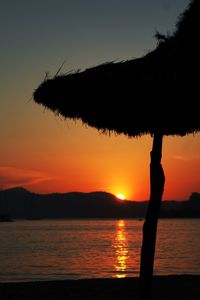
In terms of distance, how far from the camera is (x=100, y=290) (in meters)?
12.2

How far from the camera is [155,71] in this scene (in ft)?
21.2

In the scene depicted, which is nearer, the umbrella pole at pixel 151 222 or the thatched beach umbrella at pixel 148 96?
the thatched beach umbrella at pixel 148 96

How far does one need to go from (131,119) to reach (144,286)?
2.19m

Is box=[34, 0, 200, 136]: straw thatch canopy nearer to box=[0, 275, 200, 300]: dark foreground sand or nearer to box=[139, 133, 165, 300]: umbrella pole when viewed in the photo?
box=[139, 133, 165, 300]: umbrella pole

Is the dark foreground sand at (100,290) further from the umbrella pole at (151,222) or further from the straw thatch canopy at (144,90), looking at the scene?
the straw thatch canopy at (144,90)

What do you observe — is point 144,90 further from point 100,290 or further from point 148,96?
point 100,290

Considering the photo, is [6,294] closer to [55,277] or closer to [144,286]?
[144,286]

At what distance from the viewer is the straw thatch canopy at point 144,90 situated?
6.32m

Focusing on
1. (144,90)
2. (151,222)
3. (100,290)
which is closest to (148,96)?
(144,90)

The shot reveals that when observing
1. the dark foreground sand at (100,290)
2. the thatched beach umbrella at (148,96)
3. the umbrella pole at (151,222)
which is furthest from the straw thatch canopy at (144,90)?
the dark foreground sand at (100,290)

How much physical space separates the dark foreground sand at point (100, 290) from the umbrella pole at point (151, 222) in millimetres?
3940

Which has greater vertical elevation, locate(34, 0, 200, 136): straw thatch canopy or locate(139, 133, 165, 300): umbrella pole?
locate(34, 0, 200, 136): straw thatch canopy

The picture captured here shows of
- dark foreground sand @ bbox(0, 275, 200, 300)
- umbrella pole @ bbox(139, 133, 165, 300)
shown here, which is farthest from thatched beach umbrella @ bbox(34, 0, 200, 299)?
dark foreground sand @ bbox(0, 275, 200, 300)

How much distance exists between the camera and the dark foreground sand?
11.4 metres
